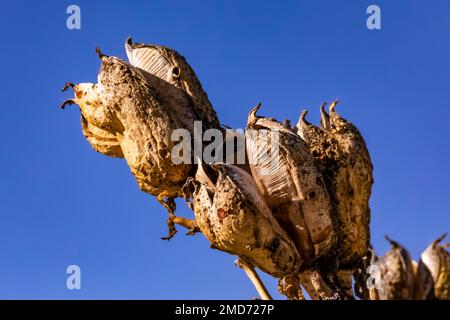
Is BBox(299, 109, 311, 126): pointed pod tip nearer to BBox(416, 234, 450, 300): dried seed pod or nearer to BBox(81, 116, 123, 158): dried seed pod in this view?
BBox(81, 116, 123, 158): dried seed pod

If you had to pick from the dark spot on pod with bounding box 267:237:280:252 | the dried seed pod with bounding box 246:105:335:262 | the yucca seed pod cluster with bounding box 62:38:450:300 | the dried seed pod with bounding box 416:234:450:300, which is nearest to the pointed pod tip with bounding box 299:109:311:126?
the yucca seed pod cluster with bounding box 62:38:450:300

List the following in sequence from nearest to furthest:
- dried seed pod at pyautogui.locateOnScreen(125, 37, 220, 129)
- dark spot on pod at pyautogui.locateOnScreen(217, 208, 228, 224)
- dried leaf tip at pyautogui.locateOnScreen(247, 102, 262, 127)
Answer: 1. dark spot on pod at pyautogui.locateOnScreen(217, 208, 228, 224)
2. dried leaf tip at pyautogui.locateOnScreen(247, 102, 262, 127)
3. dried seed pod at pyautogui.locateOnScreen(125, 37, 220, 129)

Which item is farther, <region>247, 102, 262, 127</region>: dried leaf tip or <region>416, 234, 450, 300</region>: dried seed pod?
<region>247, 102, 262, 127</region>: dried leaf tip

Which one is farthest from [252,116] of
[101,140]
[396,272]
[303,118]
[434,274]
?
[396,272]

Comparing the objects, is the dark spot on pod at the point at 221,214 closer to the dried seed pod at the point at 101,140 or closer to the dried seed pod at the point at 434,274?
the dried seed pod at the point at 434,274

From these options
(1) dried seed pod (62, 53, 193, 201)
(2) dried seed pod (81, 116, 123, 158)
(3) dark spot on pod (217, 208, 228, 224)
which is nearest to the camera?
(3) dark spot on pod (217, 208, 228, 224)

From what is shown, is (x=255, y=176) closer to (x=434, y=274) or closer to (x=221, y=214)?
(x=221, y=214)
